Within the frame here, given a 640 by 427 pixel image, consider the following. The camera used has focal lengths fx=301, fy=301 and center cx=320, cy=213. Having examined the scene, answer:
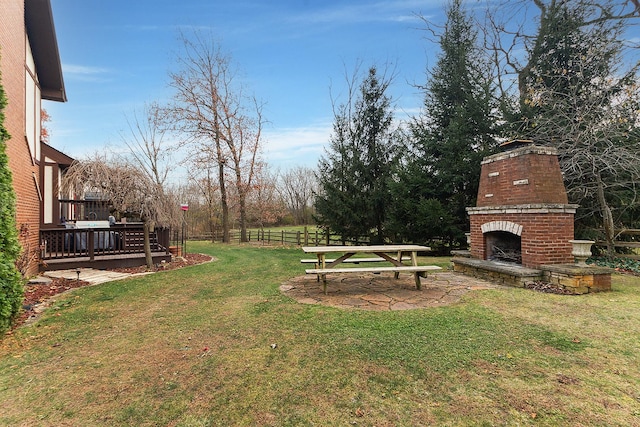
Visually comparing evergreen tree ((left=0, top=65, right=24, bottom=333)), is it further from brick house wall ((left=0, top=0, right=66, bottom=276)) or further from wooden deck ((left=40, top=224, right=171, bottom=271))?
wooden deck ((left=40, top=224, right=171, bottom=271))

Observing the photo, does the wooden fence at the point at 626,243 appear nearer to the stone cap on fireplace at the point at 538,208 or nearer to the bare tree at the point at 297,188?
the stone cap on fireplace at the point at 538,208

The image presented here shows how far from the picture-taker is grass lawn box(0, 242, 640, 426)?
2.02 metres

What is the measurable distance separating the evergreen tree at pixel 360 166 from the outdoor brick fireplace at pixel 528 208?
6640mm

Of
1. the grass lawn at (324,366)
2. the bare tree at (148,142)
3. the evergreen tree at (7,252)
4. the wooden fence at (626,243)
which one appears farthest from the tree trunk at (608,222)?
the bare tree at (148,142)

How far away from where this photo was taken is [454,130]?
11.5m

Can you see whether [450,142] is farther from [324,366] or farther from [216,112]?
[216,112]

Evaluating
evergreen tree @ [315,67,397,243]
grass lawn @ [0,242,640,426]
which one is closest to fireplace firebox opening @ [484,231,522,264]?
grass lawn @ [0,242,640,426]

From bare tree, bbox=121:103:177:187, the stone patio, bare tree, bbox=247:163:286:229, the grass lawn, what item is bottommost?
the grass lawn

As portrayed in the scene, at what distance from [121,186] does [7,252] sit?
12.8 ft

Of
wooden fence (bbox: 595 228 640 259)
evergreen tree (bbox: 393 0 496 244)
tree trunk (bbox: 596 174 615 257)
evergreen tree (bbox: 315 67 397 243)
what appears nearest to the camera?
wooden fence (bbox: 595 228 640 259)

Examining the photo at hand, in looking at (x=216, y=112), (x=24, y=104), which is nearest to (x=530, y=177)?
(x=24, y=104)

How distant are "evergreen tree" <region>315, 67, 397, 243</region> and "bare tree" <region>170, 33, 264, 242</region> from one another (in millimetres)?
6407

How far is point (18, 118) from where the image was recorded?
6.37 metres

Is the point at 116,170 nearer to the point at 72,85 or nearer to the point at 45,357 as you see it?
the point at 45,357
